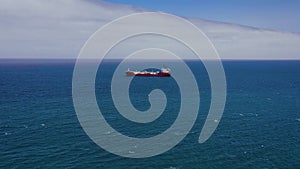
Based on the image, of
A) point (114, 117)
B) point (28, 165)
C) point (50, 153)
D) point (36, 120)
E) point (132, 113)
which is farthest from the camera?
point (132, 113)

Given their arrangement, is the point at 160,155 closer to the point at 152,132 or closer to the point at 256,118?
the point at 152,132

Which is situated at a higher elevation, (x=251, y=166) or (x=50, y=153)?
(x=50, y=153)

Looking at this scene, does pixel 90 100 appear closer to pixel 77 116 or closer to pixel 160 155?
pixel 77 116

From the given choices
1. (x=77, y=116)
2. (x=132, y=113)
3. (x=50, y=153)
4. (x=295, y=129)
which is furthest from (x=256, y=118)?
(x=50, y=153)

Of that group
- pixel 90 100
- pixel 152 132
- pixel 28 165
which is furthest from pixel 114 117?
pixel 28 165

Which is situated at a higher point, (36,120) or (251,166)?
(36,120)

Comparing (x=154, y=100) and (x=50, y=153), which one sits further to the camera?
(x=154, y=100)

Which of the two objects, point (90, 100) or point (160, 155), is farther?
point (90, 100)

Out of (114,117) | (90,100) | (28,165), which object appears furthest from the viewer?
(90,100)

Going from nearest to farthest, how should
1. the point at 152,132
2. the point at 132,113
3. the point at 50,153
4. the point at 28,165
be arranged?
the point at 28,165 < the point at 50,153 < the point at 152,132 < the point at 132,113
